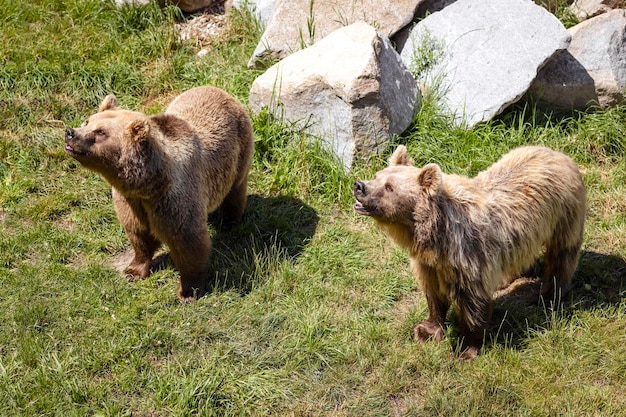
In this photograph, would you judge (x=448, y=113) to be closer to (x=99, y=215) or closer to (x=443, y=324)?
(x=443, y=324)

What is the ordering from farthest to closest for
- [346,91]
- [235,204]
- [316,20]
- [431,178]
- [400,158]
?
1. [316,20]
2. [346,91]
3. [235,204]
4. [400,158]
5. [431,178]

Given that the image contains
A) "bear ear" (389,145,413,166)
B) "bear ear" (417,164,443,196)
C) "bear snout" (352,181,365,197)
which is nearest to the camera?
"bear ear" (417,164,443,196)

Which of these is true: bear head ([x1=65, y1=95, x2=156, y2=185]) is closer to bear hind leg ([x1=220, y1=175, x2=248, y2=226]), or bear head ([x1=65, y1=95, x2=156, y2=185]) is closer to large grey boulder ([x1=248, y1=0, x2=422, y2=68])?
bear hind leg ([x1=220, y1=175, x2=248, y2=226])

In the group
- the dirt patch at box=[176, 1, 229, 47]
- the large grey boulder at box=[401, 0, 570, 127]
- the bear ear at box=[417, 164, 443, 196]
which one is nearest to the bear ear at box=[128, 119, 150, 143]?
the bear ear at box=[417, 164, 443, 196]

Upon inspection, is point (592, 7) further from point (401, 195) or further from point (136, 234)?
point (136, 234)

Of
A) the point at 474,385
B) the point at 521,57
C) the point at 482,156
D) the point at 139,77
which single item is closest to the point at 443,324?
the point at 474,385

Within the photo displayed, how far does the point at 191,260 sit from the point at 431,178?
2254 millimetres

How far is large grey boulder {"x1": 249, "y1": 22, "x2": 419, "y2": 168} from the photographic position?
762cm

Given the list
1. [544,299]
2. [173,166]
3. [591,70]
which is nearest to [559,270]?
[544,299]

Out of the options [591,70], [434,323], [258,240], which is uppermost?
[591,70]

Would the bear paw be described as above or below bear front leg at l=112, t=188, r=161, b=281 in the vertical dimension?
below

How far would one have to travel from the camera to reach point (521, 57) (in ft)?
26.6

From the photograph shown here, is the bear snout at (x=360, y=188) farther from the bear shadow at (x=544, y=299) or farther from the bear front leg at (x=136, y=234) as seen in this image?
the bear front leg at (x=136, y=234)

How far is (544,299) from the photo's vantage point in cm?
640
